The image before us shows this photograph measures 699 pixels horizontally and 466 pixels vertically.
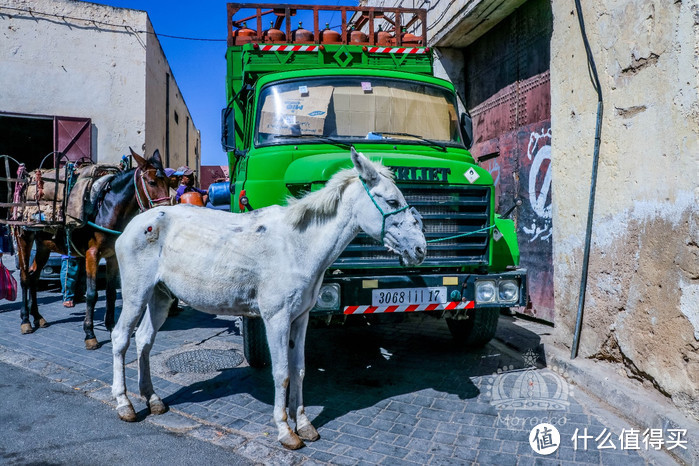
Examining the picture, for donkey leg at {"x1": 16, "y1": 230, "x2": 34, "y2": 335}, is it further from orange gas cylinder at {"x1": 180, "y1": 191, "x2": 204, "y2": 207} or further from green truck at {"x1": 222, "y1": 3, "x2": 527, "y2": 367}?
green truck at {"x1": 222, "y1": 3, "x2": 527, "y2": 367}

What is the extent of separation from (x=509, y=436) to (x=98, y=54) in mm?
14579

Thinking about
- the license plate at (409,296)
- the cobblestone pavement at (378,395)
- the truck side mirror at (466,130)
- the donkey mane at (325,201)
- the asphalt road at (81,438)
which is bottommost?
the asphalt road at (81,438)

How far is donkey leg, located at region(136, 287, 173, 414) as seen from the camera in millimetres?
4137

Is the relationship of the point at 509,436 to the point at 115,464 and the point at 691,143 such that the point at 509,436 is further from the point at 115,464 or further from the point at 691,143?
the point at 115,464

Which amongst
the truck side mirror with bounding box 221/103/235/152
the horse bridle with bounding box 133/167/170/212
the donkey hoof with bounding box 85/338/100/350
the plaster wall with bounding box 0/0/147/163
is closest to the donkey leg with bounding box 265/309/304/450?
the truck side mirror with bounding box 221/103/235/152

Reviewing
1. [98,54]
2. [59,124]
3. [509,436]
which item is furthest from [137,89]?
[509,436]

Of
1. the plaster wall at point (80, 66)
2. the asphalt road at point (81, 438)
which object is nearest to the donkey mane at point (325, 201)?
the asphalt road at point (81, 438)

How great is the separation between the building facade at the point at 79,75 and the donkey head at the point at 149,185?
8.03m

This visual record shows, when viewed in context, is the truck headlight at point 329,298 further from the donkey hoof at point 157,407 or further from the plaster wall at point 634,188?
the plaster wall at point 634,188

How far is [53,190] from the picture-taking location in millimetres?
6695

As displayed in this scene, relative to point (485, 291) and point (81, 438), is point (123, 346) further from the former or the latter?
point (485, 291)

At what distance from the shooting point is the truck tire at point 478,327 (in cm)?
550

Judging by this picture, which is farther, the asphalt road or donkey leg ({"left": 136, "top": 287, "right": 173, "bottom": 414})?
donkey leg ({"left": 136, "top": 287, "right": 173, "bottom": 414})

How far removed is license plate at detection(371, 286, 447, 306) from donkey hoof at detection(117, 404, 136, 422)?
2.10 meters
